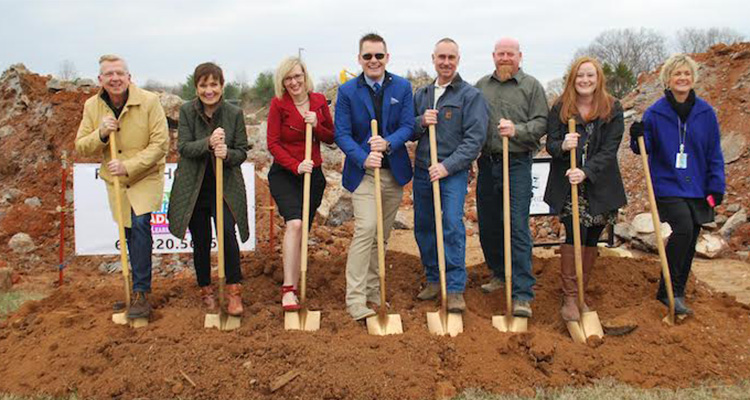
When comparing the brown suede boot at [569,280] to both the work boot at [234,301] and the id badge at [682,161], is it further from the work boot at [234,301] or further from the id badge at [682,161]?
the work boot at [234,301]

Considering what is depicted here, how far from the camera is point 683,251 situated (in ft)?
17.9

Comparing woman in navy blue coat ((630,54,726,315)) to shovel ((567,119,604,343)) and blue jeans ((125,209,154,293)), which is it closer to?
shovel ((567,119,604,343))

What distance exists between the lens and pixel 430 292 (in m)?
5.94

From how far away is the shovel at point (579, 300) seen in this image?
513 centimetres

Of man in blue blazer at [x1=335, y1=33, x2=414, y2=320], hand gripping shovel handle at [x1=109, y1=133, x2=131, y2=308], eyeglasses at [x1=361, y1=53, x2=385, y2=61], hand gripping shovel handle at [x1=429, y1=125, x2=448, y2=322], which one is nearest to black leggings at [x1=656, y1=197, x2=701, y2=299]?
hand gripping shovel handle at [x1=429, y1=125, x2=448, y2=322]

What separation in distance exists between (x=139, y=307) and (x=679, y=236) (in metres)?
4.80

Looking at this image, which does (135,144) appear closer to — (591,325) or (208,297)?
(208,297)

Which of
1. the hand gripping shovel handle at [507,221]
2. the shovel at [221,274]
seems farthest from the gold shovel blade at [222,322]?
the hand gripping shovel handle at [507,221]

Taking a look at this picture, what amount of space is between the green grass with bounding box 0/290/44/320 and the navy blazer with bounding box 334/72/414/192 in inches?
156

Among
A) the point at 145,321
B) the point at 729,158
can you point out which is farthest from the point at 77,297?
the point at 729,158

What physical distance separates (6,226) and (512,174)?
860cm

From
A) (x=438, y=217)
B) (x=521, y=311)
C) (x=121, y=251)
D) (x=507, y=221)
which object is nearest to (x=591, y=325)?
(x=521, y=311)

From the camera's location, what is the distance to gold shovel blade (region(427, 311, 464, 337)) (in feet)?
16.7

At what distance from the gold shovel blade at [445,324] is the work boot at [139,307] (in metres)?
2.46
